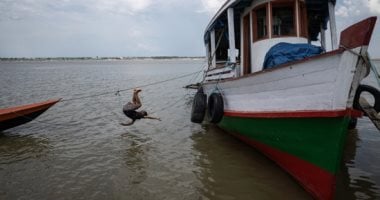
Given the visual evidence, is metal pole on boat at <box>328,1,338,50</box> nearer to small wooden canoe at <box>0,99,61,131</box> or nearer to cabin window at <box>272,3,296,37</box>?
cabin window at <box>272,3,296,37</box>

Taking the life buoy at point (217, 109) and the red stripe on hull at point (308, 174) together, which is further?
the life buoy at point (217, 109)

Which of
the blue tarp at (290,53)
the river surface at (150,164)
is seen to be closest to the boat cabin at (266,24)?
the blue tarp at (290,53)

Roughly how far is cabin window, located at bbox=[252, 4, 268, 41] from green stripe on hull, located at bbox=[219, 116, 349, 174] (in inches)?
102

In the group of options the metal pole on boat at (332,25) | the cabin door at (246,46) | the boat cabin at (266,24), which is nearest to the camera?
the boat cabin at (266,24)

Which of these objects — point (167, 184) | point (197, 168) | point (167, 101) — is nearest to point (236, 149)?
point (197, 168)

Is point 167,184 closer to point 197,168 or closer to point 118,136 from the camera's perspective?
point 197,168

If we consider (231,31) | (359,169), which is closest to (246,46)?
(231,31)

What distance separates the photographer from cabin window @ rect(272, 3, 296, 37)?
8.05 m

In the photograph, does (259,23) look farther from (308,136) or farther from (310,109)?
(308,136)

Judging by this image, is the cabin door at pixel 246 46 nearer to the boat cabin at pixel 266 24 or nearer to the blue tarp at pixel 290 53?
the boat cabin at pixel 266 24

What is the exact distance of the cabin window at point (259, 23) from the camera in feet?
27.5

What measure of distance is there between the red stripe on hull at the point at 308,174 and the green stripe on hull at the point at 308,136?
103 millimetres

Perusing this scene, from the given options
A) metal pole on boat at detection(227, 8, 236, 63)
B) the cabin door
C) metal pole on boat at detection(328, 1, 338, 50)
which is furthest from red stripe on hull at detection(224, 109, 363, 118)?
metal pole on boat at detection(328, 1, 338, 50)

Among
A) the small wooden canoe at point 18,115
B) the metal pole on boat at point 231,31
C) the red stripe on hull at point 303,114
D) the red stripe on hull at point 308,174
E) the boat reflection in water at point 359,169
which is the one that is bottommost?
the boat reflection in water at point 359,169
